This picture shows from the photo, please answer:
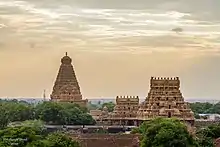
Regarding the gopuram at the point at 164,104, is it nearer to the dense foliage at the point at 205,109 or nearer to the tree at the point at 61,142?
the tree at the point at 61,142

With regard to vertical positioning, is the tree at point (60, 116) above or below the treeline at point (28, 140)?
above

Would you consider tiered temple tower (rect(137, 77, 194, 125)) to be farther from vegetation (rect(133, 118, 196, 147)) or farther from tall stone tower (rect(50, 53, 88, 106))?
vegetation (rect(133, 118, 196, 147))

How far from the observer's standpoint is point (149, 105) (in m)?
75.9

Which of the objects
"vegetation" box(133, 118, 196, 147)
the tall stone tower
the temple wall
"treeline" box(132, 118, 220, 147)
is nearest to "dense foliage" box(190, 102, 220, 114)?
the tall stone tower

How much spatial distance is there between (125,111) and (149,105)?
10.5 meters

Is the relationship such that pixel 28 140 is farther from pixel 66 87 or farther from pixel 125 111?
pixel 66 87

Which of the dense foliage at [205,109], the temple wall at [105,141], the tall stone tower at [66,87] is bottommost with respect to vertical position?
the temple wall at [105,141]

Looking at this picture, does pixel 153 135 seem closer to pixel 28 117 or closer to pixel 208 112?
pixel 28 117

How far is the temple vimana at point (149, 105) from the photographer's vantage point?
7444 cm

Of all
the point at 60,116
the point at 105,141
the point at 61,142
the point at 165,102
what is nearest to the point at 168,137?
the point at 61,142

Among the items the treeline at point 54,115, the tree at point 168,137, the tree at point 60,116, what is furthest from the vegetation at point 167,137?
the tree at point 60,116

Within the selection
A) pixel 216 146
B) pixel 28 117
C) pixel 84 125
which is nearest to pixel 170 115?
pixel 84 125

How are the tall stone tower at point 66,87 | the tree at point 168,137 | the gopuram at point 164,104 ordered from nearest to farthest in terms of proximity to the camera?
1. the tree at point 168,137
2. the gopuram at point 164,104
3. the tall stone tower at point 66,87

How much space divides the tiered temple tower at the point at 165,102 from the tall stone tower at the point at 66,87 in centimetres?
2819
